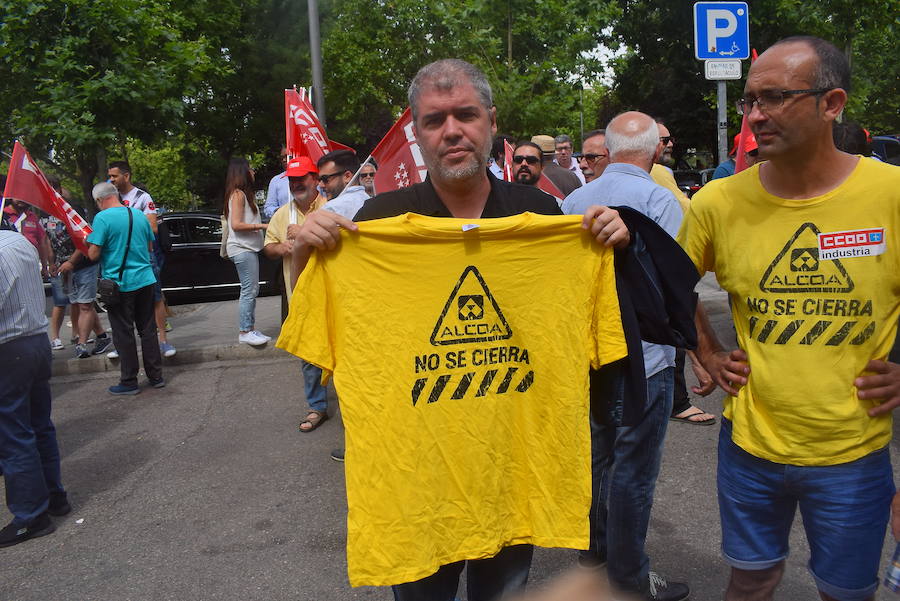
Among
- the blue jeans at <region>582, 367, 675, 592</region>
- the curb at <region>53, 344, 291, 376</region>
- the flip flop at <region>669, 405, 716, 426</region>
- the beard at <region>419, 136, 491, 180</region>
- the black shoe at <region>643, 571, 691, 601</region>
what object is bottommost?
the flip flop at <region>669, 405, 716, 426</region>

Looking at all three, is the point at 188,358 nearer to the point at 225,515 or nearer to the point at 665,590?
the point at 225,515

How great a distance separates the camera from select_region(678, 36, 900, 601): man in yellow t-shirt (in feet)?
6.65

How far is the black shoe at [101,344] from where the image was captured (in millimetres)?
8648

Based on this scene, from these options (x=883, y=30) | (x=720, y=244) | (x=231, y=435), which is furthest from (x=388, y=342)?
(x=883, y=30)

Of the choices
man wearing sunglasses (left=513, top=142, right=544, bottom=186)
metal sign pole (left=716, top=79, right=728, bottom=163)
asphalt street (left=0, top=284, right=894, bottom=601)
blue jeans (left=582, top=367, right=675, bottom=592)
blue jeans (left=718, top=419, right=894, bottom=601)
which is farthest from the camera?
metal sign pole (left=716, top=79, right=728, bottom=163)

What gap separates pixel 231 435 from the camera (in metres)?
5.86

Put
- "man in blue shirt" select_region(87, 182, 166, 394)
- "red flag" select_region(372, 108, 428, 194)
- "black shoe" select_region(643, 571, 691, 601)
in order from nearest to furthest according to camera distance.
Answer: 1. "black shoe" select_region(643, 571, 691, 601)
2. "red flag" select_region(372, 108, 428, 194)
3. "man in blue shirt" select_region(87, 182, 166, 394)

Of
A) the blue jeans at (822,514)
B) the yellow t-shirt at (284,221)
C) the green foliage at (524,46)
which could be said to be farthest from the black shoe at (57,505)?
the green foliage at (524,46)

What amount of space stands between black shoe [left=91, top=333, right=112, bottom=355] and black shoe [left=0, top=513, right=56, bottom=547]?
464 centimetres

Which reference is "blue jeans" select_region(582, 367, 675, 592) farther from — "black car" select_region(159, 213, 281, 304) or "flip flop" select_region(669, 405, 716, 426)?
"black car" select_region(159, 213, 281, 304)

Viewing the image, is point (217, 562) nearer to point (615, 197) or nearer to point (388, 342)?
point (388, 342)

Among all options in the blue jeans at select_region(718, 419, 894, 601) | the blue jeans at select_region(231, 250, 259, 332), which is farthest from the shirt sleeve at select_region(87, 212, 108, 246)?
the blue jeans at select_region(718, 419, 894, 601)

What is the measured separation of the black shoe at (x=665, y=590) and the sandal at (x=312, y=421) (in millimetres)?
3245

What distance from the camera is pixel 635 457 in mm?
2885
